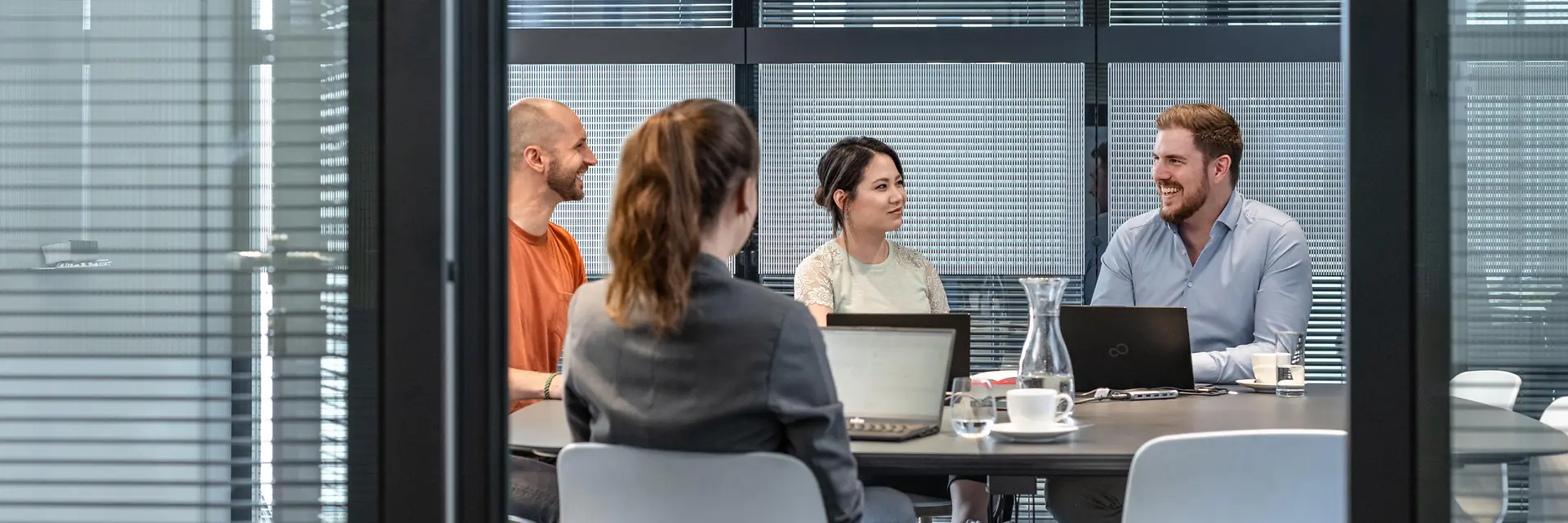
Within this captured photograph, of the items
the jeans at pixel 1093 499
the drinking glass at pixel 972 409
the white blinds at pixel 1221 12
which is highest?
the white blinds at pixel 1221 12

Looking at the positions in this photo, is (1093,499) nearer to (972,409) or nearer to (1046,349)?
(1046,349)

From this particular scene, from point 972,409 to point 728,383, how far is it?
617 millimetres

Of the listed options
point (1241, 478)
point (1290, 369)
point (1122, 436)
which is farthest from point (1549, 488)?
point (1290, 369)

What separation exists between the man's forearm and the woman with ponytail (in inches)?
38.7

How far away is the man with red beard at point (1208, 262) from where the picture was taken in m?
3.09

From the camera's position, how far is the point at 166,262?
4.83 feet

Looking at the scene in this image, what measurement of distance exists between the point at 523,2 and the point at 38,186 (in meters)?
3.28

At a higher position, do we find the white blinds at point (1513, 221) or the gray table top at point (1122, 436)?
the white blinds at point (1513, 221)

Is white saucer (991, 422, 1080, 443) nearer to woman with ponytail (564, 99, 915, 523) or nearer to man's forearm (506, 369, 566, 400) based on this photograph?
woman with ponytail (564, 99, 915, 523)

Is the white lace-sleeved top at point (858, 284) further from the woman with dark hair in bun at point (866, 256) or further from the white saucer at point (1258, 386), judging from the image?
the white saucer at point (1258, 386)

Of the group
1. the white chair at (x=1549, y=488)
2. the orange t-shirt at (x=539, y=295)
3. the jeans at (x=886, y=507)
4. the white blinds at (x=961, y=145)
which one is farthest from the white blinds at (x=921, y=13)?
the white chair at (x=1549, y=488)

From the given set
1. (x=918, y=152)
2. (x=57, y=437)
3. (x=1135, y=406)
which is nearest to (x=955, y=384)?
(x=1135, y=406)

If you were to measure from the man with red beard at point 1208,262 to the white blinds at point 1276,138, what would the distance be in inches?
34.5

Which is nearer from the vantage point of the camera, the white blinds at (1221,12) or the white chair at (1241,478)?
the white chair at (1241,478)
